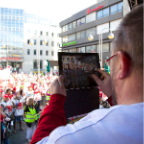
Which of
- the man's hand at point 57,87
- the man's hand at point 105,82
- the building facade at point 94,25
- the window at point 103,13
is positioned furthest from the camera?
the window at point 103,13

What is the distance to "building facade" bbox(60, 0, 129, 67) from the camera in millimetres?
23281

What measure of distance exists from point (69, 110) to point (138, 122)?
21.8 inches

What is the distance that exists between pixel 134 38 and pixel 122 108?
0.76 feet

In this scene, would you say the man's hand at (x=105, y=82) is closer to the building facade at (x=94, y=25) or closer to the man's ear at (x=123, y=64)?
the man's ear at (x=123, y=64)

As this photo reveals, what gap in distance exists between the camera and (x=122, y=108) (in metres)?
0.46

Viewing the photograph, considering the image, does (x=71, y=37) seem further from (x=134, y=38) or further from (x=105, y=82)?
(x=134, y=38)

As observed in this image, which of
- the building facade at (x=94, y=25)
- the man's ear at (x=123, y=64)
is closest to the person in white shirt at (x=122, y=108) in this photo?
the man's ear at (x=123, y=64)

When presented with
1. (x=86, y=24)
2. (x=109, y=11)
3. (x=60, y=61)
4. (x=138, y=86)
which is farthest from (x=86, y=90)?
(x=86, y=24)

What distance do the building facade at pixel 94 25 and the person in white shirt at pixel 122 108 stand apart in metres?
20.6

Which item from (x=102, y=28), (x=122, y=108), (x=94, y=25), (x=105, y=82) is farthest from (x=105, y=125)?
(x=94, y=25)

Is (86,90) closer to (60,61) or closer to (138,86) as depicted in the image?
(60,61)

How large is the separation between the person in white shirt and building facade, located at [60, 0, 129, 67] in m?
20.6

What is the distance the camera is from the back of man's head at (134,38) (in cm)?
49

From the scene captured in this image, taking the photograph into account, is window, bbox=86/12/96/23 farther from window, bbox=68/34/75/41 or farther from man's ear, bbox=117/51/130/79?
man's ear, bbox=117/51/130/79
